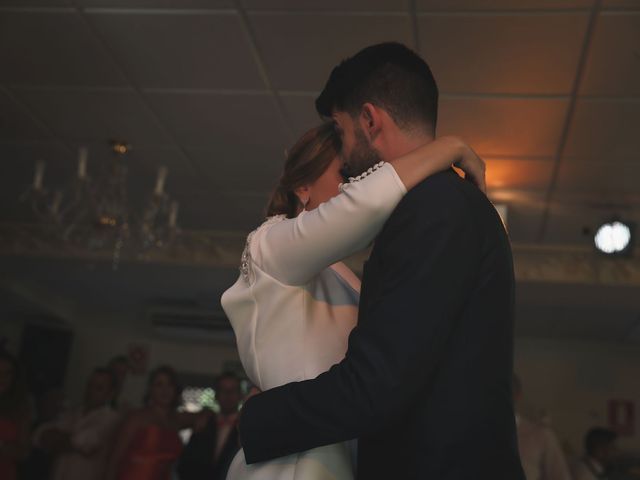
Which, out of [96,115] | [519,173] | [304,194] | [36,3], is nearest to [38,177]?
[96,115]

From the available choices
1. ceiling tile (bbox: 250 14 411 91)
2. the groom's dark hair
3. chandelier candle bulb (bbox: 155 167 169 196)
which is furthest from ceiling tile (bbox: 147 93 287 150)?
the groom's dark hair

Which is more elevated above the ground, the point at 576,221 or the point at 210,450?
the point at 576,221

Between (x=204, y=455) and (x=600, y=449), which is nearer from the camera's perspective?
(x=204, y=455)

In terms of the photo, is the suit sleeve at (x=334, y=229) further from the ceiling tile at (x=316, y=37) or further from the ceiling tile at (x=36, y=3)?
the ceiling tile at (x=36, y=3)

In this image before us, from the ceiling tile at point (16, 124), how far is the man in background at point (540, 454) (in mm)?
2930

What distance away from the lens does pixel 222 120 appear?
178 inches

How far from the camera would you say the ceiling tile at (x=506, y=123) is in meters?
4.05

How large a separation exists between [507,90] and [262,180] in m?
1.94

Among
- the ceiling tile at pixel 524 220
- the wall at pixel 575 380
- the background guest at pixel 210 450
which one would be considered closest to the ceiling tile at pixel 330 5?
the background guest at pixel 210 450

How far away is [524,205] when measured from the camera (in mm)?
5488

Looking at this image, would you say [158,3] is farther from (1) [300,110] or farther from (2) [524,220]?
(2) [524,220]

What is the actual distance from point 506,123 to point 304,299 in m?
3.12

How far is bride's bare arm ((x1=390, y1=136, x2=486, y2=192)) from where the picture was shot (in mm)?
1267

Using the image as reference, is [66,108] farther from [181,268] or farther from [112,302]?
[112,302]
